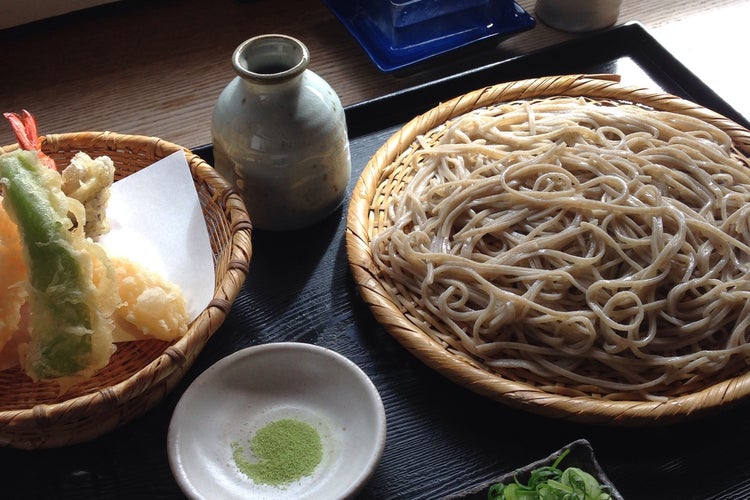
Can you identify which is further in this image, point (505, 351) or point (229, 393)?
point (505, 351)

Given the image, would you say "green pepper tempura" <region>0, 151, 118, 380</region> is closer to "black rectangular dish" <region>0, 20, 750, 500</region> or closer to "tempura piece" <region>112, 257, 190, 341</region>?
"tempura piece" <region>112, 257, 190, 341</region>

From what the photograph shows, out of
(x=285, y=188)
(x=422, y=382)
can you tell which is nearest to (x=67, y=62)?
(x=285, y=188)

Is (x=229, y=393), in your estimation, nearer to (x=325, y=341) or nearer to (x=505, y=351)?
(x=325, y=341)

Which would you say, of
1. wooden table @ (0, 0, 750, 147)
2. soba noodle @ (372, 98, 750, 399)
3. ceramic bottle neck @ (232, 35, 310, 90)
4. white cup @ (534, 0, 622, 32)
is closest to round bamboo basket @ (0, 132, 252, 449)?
ceramic bottle neck @ (232, 35, 310, 90)

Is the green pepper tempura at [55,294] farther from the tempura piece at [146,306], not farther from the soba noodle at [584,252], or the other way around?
the soba noodle at [584,252]

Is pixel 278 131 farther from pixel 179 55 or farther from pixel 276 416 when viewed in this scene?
pixel 179 55

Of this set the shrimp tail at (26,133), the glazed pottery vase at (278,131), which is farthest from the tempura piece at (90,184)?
the glazed pottery vase at (278,131)
